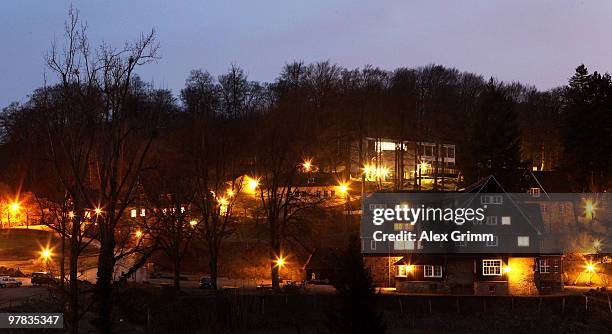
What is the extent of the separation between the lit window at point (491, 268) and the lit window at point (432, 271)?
3.04 meters

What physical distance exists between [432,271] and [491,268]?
4.09 metres

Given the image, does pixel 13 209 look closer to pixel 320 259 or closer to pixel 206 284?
pixel 206 284

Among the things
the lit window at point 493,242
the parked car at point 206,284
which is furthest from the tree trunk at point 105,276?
the lit window at point 493,242

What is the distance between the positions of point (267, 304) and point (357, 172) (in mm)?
36432

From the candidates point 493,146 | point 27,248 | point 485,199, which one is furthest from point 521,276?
point 27,248

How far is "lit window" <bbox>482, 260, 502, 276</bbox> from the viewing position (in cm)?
4609

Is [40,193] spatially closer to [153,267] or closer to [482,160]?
[153,267]

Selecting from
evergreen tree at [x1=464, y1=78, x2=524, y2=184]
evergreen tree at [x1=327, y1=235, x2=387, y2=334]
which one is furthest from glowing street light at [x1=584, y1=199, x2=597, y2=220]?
evergreen tree at [x1=327, y1=235, x2=387, y2=334]

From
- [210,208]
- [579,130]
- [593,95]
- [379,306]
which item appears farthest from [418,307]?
[593,95]

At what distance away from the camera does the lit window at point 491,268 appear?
151 ft

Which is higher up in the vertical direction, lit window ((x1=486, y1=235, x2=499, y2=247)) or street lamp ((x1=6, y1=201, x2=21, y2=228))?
street lamp ((x1=6, y1=201, x2=21, y2=228))

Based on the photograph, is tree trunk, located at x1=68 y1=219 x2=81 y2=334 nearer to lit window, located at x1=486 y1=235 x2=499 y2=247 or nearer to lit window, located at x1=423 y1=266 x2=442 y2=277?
lit window, located at x1=423 y1=266 x2=442 y2=277

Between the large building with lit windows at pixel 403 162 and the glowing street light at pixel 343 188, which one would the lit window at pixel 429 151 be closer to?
the large building with lit windows at pixel 403 162

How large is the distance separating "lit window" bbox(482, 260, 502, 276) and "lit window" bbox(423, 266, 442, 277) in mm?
3037
